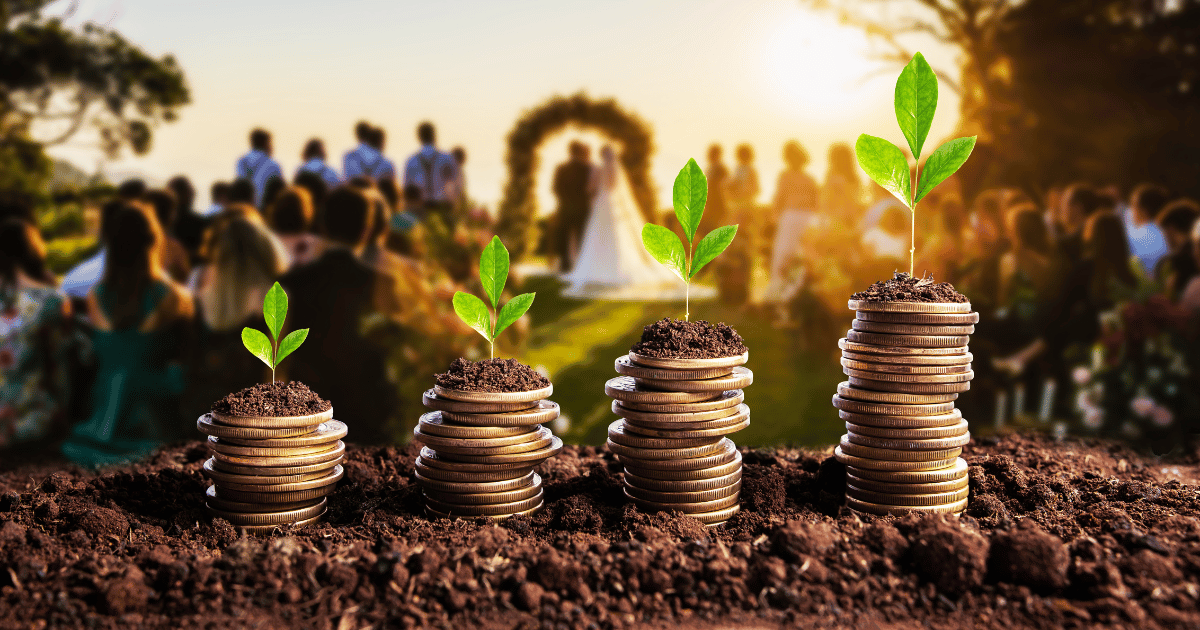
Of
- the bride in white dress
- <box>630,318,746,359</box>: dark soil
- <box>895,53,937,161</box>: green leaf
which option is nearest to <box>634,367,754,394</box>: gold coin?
<box>630,318,746,359</box>: dark soil

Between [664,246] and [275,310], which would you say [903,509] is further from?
[275,310]

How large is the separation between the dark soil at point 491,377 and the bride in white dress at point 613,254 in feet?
10.0

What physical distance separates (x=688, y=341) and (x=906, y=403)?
1.05 m

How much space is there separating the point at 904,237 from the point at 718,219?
5.26 ft

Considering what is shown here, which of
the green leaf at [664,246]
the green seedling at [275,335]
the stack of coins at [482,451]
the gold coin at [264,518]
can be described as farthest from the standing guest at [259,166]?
the green leaf at [664,246]

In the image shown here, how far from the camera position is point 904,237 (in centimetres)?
700

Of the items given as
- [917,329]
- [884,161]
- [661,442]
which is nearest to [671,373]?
[661,442]

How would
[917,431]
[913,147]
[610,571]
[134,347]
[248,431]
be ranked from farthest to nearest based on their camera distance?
[134,347] → [913,147] → [917,431] → [248,431] → [610,571]

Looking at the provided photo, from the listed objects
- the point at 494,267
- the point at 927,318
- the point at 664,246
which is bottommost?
the point at 927,318

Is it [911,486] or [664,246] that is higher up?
[664,246]

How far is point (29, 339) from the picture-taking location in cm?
695

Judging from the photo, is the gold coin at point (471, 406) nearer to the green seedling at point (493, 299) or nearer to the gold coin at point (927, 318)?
the green seedling at point (493, 299)

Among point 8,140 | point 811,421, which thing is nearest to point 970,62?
point 811,421

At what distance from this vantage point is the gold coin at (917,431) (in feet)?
12.5
